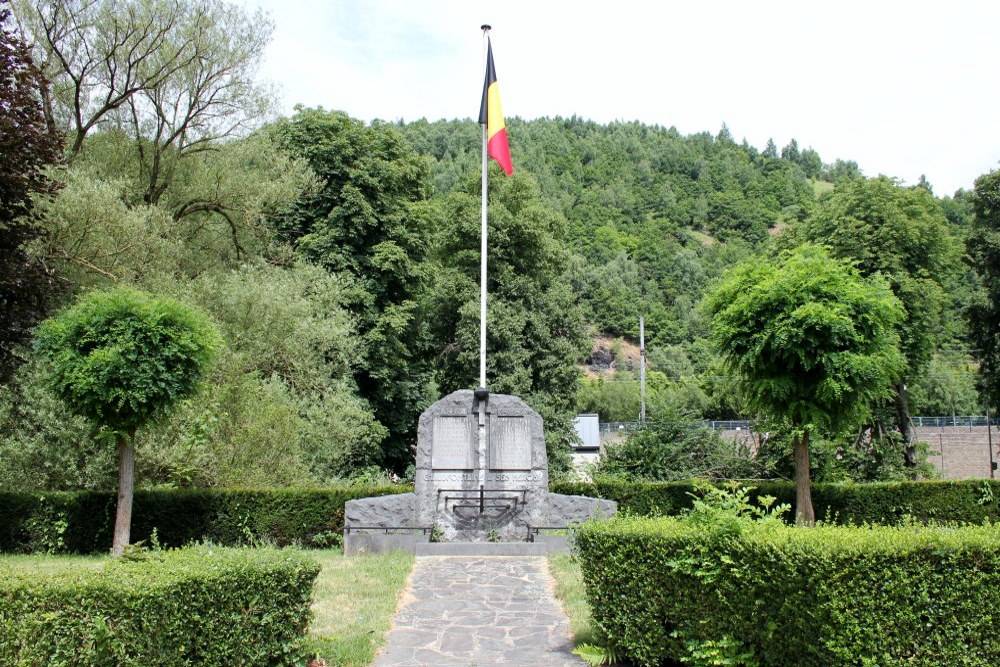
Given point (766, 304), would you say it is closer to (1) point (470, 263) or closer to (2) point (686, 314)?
(1) point (470, 263)

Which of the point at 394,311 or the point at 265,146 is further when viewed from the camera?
the point at 394,311

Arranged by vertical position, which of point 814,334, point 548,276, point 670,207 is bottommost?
point 814,334

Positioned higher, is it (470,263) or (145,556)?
(470,263)

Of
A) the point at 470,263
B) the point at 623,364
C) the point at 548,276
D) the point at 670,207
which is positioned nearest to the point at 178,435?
the point at 470,263

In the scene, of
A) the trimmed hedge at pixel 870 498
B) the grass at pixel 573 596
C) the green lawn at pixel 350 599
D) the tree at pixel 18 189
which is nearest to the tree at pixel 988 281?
the trimmed hedge at pixel 870 498

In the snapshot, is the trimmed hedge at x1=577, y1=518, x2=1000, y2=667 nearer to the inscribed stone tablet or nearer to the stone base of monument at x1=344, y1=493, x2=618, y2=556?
the stone base of monument at x1=344, y1=493, x2=618, y2=556

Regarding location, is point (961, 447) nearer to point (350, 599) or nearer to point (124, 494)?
point (350, 599)

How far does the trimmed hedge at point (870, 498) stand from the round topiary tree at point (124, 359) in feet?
30.1

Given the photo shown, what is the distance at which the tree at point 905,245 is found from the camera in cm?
2464

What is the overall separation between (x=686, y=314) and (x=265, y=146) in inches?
2486

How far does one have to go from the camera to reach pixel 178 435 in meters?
17.9

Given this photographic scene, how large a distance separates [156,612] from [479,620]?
4399 mm

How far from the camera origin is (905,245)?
25.5 metres

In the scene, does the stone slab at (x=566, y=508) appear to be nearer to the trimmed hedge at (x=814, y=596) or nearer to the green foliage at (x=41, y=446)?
the trimmed hedge at (x=814, y=596)
